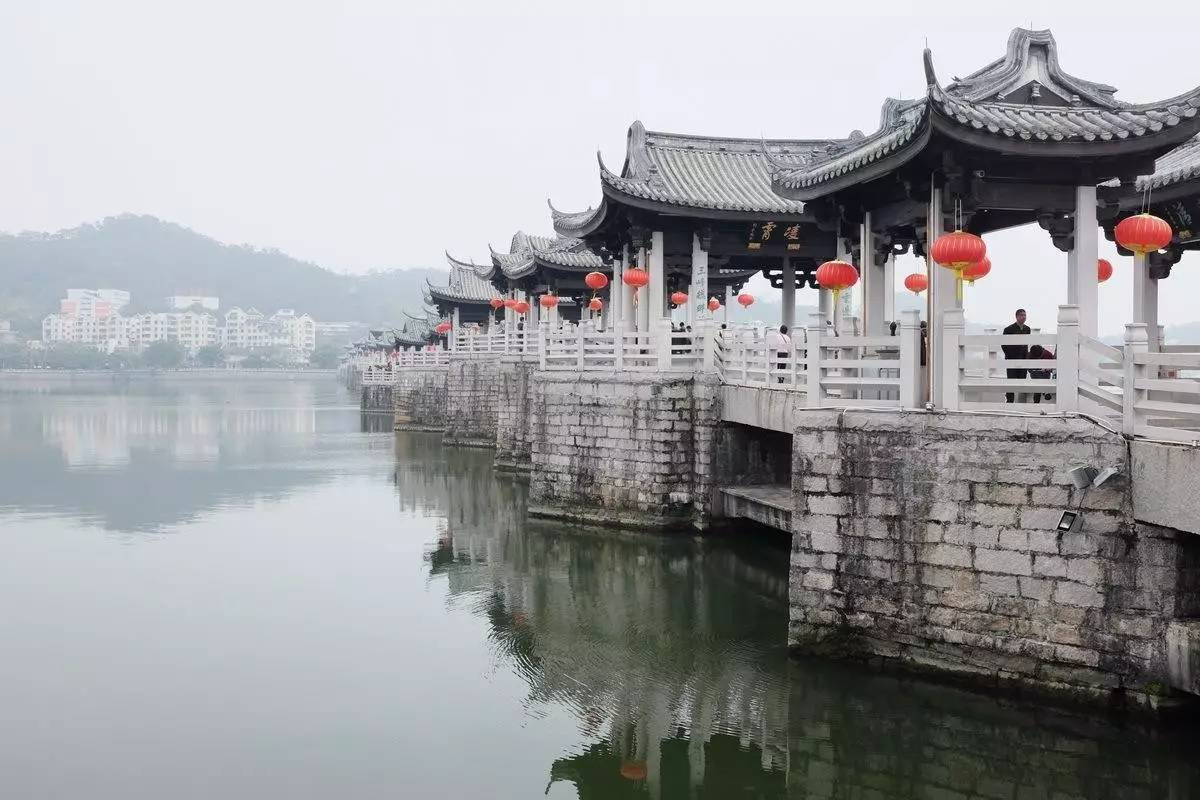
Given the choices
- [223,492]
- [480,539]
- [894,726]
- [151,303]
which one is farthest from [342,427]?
[151,303]

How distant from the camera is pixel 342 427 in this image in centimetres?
4625

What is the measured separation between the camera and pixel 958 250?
977 centimetres

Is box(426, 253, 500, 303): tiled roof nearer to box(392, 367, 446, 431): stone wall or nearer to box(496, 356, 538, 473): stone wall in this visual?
box(392, 367, 446, 431): stone wall

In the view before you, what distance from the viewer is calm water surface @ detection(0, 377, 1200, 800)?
8.17m

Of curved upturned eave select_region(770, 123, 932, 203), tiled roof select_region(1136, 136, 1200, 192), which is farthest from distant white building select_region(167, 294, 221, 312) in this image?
tiled roof select_region(1136, 136, 1200, 192)

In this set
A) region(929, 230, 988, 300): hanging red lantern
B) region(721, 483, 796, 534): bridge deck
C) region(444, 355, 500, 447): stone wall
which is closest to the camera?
region(929, 230, 988, 300): hanging red lantern

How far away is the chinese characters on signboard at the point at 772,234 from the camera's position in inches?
767

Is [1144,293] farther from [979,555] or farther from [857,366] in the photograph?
[979,555]

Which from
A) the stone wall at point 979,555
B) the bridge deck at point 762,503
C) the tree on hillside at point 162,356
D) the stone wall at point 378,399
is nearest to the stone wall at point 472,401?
the bridge deck at point 762,503

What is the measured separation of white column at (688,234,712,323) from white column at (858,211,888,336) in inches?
237

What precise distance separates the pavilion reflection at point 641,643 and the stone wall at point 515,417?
6788 millimetres

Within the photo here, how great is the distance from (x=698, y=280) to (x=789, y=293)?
10.4 ft

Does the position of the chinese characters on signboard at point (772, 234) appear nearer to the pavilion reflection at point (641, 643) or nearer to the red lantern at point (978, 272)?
the pavilion reflection at point (641, 643)

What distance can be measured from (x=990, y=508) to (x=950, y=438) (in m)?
0.70
